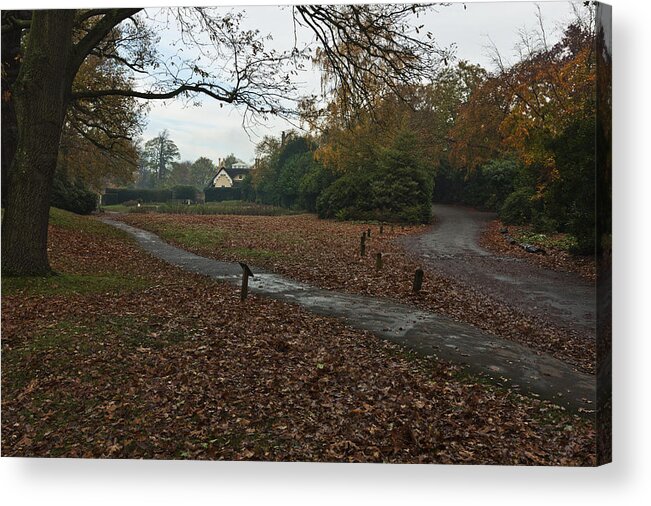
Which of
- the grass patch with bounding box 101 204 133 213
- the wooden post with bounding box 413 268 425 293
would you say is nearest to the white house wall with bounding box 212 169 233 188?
the grass patch with bounding box 101 204 133 213

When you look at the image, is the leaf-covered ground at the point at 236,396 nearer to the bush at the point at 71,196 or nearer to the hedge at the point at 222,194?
the bush at the point at 71,196

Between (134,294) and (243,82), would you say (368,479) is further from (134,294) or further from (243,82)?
(243,82)

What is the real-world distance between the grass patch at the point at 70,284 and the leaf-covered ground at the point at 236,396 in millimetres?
56

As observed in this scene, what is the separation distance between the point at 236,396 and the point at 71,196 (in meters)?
3.10

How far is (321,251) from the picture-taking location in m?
5.52

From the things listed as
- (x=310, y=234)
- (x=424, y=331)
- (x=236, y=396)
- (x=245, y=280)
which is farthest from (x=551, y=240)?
(x=236, y=396)

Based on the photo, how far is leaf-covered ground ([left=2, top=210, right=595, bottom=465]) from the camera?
4039 mm

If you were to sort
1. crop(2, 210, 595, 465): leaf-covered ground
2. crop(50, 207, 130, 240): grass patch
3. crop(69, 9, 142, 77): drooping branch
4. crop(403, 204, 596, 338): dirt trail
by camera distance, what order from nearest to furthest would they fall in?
crop(2, 210, 595, 465): leaf-covered ground < crop(403, 204, 596, 338): dirt trail < crop(69, 9, 142, 77): drooping branch < crop(50, 207, 130, 240): grass patch

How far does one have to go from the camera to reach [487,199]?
16.9ft

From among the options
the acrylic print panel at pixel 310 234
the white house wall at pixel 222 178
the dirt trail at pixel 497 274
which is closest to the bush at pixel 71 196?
the acrylic print panel at pixel 310 234

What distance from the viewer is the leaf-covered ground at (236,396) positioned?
4039 mm

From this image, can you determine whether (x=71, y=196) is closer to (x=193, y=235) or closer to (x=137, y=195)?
(x=137, y=195)

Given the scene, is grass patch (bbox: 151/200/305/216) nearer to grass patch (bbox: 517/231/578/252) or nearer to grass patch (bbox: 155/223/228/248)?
grass patch (bbox: 155/223/228/248)

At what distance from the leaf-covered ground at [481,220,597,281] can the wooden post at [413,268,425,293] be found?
2.29 feet
